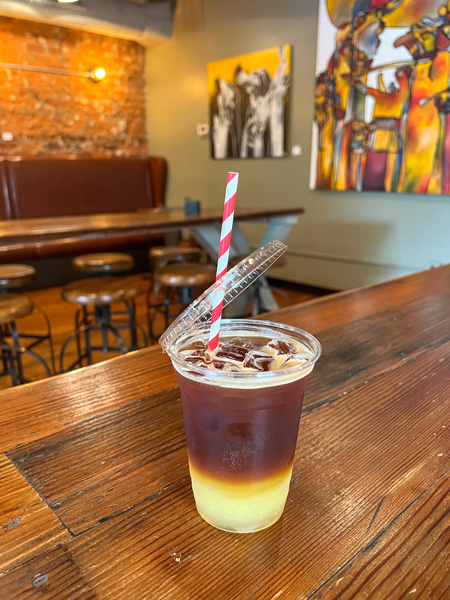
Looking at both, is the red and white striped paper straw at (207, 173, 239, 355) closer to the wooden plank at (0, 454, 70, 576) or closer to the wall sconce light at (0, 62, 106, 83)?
the wooden plank at (0, 454, 70, 576)

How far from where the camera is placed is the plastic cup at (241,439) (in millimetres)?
418

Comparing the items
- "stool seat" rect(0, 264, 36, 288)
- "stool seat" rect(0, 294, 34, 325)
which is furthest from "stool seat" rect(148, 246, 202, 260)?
"stool seat" rect(0, 294, 34, 325)

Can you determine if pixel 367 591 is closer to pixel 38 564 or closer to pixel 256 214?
pixel 38 564

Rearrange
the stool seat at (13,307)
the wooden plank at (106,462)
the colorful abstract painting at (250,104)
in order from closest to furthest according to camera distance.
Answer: the wooden plank at (106,462)
the stool seat at (13,307)
the colorful abstract painting at (250,104)

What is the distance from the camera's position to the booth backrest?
486cm

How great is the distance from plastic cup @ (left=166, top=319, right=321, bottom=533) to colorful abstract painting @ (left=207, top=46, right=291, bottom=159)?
4440 mm

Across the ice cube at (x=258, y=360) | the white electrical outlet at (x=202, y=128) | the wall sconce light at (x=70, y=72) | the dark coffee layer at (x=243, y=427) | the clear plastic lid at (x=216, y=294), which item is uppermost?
the wall sconce light at (x=70, y=72)

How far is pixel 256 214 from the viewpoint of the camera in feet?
10.2

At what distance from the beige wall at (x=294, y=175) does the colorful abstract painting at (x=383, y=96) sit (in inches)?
6.5

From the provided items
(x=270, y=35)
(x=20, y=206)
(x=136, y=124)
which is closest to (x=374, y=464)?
(x=270, y=35)

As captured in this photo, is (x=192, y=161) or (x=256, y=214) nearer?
(x=256, y=214)

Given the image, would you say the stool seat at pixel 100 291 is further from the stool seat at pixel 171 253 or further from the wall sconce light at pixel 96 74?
the wall sconce light at pixel 96 74

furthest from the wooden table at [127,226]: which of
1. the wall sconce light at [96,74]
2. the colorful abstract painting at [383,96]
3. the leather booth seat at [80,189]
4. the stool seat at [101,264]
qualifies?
the wall sconce light at [96,74]

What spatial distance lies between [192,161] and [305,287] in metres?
2.23
